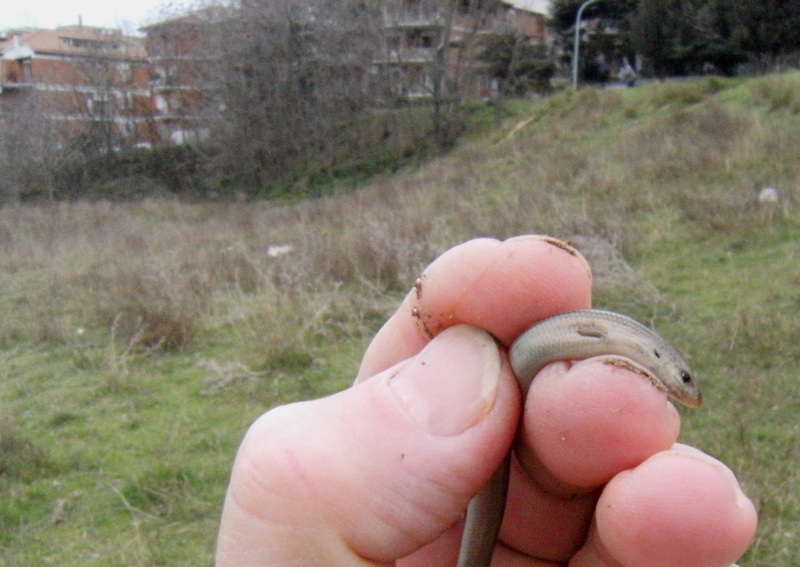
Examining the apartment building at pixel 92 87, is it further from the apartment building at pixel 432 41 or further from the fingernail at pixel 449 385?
the fingernail at pixel 449 385

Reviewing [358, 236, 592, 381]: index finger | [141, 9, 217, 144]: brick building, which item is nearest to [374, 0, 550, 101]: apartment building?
[141, 9, 217, 144]: brick building

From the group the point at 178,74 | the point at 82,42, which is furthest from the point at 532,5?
the point at 82,42

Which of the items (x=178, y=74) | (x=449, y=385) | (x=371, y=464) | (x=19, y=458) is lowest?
(x=19, y=458)

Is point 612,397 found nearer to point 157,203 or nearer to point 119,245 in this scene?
point 119,245

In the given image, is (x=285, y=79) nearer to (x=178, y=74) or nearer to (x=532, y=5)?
(x=178, y=74)

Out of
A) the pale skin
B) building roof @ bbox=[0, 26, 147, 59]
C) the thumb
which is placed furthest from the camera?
building roof @ bbox=[0, 26, 147, 59]

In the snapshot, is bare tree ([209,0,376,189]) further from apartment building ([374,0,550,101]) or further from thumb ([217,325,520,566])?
thumb ([217,325,520,566])

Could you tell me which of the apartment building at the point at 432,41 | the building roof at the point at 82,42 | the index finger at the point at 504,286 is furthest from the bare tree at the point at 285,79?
the index finger at the point at 504,286
